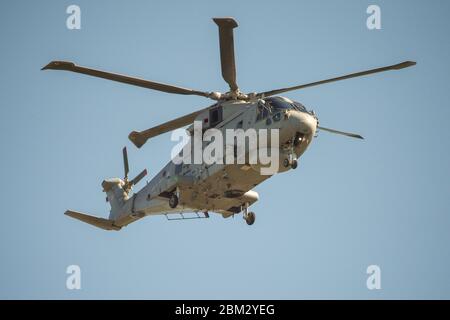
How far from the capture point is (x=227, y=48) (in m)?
29.3

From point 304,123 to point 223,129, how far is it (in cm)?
397

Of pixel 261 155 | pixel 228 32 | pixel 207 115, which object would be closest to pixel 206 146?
pixel 207 115

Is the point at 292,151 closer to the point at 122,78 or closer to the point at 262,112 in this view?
the point at 262,112

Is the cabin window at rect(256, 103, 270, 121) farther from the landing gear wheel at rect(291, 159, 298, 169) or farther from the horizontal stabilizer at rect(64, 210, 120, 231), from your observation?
the horizontal stabilizer at rect(64, 210, 120, 231)

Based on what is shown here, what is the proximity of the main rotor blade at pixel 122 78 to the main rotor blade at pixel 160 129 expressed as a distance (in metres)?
1.36

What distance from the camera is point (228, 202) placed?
110ft

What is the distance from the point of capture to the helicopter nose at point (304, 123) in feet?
94.8

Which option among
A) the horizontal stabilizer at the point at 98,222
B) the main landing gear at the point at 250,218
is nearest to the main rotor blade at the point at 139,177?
the horizontal stabilizer at the point at 98,222

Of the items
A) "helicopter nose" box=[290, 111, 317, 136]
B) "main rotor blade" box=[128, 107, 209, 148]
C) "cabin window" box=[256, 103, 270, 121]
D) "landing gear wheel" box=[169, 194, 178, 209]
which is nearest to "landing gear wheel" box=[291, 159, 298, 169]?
"helicopter nose" box=[290, 111, 317, 136]

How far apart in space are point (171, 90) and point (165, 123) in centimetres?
182

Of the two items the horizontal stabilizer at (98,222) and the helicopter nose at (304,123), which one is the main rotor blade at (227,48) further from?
the horizontal stabilizer at (98,222)

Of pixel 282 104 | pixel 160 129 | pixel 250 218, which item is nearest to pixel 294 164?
pixel 282 104

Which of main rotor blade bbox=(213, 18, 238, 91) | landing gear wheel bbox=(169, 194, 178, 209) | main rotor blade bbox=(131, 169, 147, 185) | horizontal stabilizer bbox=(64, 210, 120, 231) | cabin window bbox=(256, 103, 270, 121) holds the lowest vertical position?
horizontal stabilizer bbox=(64, 210, 120, 231)

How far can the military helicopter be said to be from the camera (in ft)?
95.3
